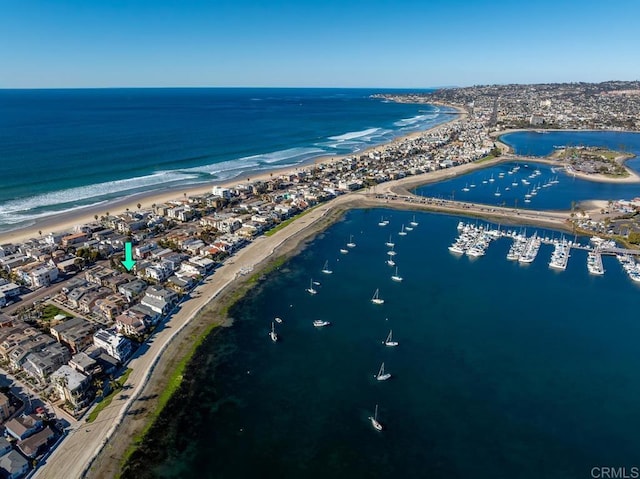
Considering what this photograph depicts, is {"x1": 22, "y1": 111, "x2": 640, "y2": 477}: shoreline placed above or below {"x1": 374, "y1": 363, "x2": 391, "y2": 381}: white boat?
above

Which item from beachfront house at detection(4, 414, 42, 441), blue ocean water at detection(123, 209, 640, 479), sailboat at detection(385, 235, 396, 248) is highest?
beachfront house at detection(4, 414, 42, 441)

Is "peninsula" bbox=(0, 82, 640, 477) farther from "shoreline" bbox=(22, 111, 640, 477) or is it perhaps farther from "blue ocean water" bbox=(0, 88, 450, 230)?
"blue ocean water" bbox=(0, 88, 450, 230)

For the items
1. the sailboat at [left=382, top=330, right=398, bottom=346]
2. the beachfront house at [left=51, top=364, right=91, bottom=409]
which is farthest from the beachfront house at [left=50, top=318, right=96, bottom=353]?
the sailboat at [left=382, top=330, right=398, bottom=346]

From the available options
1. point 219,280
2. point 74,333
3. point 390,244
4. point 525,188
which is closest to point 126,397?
point 74,333

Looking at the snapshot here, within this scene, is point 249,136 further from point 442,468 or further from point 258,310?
point 442,468

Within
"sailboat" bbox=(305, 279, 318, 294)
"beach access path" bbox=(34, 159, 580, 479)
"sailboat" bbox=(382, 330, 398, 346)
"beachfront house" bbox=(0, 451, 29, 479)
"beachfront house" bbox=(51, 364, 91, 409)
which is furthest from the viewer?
"sailboat" bbox=(305, 279, 318, 294)

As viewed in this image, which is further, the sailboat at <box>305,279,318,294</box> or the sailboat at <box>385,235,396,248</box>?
the sailboat at <box>385,235,396,248</box>

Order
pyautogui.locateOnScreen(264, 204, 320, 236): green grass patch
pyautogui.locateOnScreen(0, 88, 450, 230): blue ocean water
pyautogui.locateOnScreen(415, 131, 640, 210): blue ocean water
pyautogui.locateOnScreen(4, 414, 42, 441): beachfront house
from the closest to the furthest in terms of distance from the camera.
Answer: pyautogui.locateOnScreen(4, 414, 42, 441): beachfront house
pyautogui.locateOnScreen(264, 204, 320, 236): green grass patch
pyautogui.locateOnScreen(0, 88, 450, 230): blue ocean water
pyautogui.locateOnScreen(415, 131, 640, 210): blue ocean water

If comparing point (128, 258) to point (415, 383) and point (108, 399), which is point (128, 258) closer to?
point (108, 399)
